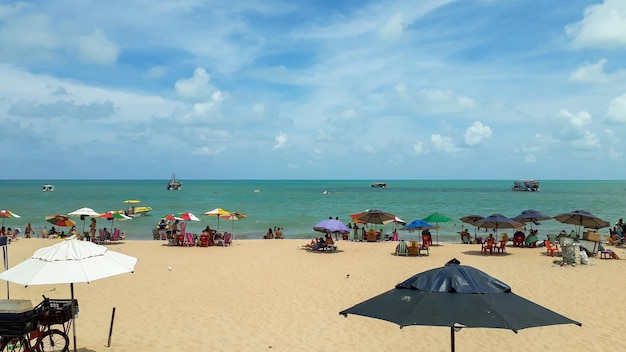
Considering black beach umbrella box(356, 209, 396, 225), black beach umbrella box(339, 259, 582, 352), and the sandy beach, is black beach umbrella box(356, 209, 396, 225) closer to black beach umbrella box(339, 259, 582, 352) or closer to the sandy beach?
the sandy beach

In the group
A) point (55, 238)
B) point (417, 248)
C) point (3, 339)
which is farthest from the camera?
point (55, 238)

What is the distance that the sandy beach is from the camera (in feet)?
30.2

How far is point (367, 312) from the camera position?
4559 millimetres

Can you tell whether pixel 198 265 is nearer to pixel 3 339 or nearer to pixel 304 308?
pixel 304 308

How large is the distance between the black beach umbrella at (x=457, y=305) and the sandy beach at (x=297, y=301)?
4.80m

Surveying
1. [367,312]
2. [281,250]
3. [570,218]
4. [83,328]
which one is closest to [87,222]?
[281,250]

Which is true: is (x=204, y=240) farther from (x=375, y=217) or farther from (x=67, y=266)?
(x=67, y=266)

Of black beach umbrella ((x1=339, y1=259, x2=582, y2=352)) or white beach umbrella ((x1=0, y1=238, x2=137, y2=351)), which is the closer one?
black beach umbrella ((x1=339, y1=259, x2=582, y2=352))

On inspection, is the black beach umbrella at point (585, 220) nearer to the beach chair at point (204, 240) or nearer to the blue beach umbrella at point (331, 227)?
the blue beach umbrella at point (331, 227)

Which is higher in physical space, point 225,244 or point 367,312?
point 367,312

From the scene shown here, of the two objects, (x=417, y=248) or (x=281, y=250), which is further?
(x=281, y=250)

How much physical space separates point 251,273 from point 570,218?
15.3m

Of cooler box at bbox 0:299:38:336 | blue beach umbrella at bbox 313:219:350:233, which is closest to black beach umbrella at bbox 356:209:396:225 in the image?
blue beach umbrella at bbox 313:219:350:233

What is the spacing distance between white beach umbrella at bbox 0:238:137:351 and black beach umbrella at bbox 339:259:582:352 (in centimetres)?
441
